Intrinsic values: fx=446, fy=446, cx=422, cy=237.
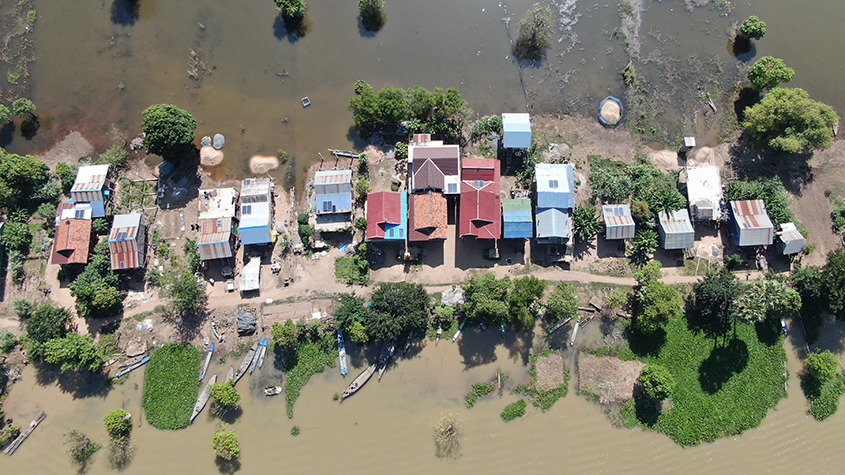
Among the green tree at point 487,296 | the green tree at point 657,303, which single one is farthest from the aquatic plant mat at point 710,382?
the green tree at point 487,296

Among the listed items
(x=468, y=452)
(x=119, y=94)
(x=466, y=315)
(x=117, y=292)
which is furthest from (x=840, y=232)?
(x=119, y=94)

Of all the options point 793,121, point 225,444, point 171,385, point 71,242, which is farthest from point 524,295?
point 71,242

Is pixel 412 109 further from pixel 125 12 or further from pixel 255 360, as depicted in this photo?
pixel 125 12

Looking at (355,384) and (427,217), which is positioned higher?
(427,217)

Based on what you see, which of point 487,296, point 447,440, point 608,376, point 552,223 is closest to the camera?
point 487,296

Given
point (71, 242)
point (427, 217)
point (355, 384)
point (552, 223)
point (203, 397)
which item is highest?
point (427, 217)

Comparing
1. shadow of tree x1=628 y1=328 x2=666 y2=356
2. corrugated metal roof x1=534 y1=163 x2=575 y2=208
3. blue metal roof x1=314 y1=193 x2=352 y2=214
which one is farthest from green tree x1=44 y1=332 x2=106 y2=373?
shadow of tree x1=628 y1=328 x2=666 y2=356

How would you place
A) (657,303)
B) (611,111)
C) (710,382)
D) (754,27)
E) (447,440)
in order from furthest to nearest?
1. (611,111)
2. (754,27)
3. (710,382)
4. (447,440)
5. (657,303)
